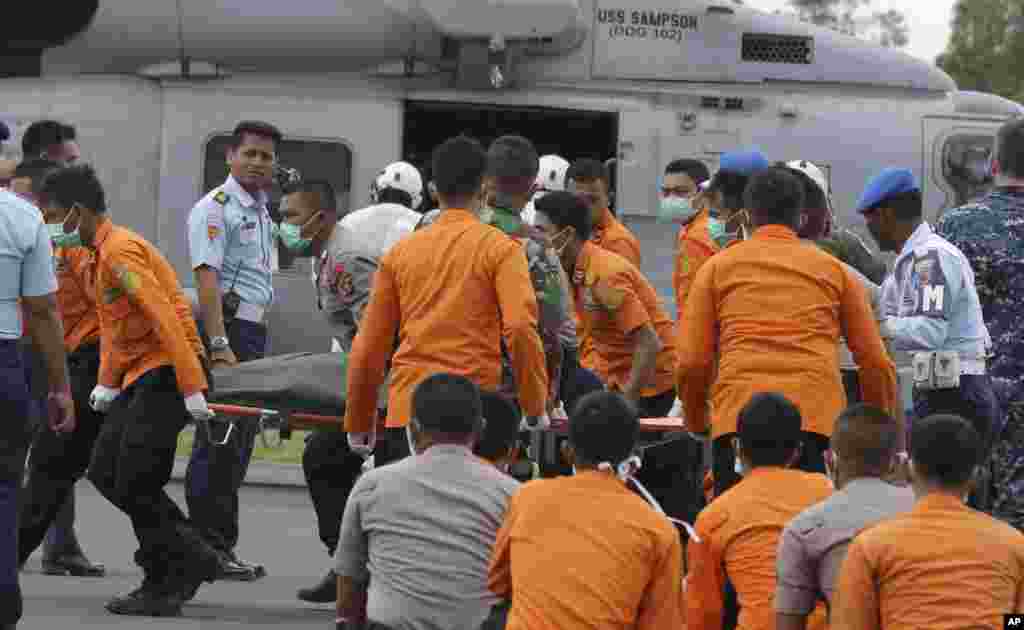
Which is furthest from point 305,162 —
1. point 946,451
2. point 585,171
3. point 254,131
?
point 946,451

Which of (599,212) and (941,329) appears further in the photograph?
(599,212)

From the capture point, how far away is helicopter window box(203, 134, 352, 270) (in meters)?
14.3

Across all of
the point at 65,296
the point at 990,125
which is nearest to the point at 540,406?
the point at 65,296

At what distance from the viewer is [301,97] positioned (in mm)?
14414

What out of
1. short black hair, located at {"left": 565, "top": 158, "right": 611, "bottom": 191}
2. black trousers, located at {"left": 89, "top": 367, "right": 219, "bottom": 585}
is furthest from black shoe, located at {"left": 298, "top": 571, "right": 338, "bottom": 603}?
short black hair, located at {"left": 565, "top": 158, "right": 611, "bottom": 191}

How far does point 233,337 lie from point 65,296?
1080mm

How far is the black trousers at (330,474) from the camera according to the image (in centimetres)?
913

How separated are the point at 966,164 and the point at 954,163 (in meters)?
0.08

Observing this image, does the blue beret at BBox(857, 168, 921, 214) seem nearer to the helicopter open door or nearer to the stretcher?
the stretcher

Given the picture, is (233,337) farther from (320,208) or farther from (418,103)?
(418,103)

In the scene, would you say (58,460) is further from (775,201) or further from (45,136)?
(775,201)

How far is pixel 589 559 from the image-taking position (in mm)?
6027

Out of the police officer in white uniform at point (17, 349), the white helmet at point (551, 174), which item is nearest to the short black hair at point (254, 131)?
the white helmet at point (551, 174)

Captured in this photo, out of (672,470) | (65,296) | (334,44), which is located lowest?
(672,470)
